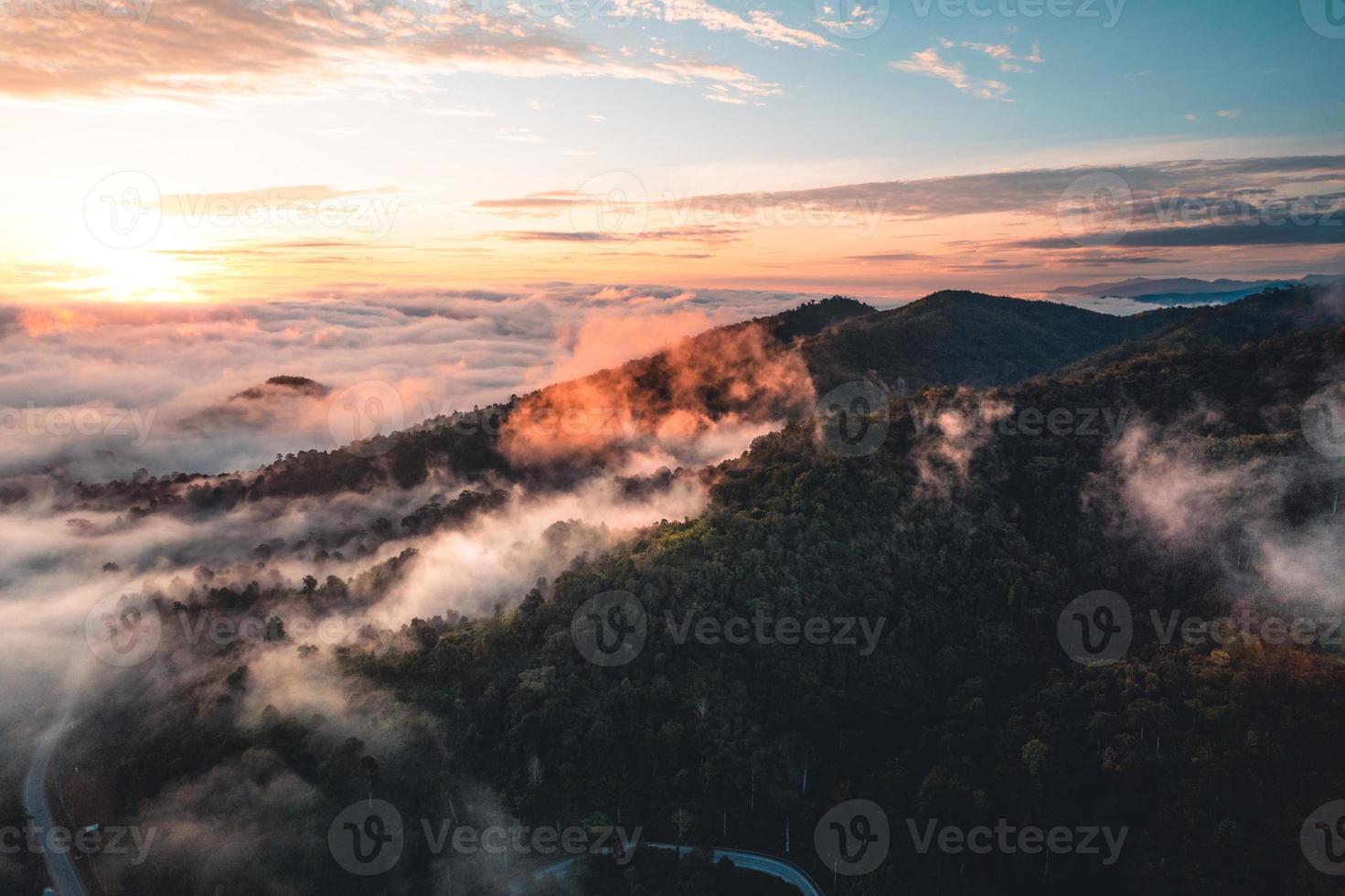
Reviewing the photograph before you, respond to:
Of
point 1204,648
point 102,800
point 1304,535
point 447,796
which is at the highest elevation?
point 1304,535

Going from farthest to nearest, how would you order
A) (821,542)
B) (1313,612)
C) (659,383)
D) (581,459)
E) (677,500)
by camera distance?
(659,383), (581,459), (677,500), (821,542), (1313,612)

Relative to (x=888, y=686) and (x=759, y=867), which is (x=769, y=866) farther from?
(x=888, y=686)

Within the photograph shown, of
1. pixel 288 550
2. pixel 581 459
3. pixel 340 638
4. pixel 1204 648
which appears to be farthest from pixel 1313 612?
pixel 288 550

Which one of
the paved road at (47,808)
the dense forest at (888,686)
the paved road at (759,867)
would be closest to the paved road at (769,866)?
the paved road at (759,867)

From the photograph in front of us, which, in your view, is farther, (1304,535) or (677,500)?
(677,500)

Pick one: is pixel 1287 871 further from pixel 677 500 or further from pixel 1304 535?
pixel 677 500

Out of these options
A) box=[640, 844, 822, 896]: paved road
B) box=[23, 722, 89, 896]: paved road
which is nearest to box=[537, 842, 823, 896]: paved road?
box=[640, 844, 822, 896]: paved road

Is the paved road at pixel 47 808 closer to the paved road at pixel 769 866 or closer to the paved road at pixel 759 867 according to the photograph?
the paved road at pixel 759 867
